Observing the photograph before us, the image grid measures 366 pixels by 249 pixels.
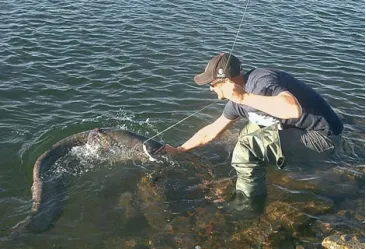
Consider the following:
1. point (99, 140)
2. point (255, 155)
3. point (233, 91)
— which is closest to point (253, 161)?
point (255, 155)

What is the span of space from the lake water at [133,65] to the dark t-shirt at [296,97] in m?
2.61

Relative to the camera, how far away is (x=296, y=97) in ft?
21.4

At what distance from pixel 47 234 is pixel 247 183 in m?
3.37

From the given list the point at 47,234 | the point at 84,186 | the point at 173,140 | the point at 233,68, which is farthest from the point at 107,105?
the point at 233,68

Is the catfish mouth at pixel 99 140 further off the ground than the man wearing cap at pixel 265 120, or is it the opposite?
the man wearing cap at pixel 265 120

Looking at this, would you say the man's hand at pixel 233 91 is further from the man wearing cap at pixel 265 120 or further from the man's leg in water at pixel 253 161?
the man's leg in water at pixel 253 161

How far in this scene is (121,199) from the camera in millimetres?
8055

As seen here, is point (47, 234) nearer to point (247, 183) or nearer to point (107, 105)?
point (247, 183)

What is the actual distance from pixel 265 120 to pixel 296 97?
2.03 feet

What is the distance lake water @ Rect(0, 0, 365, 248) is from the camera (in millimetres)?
9406

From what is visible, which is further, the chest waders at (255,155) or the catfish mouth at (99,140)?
the catfish mouth at (99,140)

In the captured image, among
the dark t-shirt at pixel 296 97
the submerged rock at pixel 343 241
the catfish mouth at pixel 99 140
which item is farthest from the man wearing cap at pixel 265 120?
the catfish mouth at pixel 99 140

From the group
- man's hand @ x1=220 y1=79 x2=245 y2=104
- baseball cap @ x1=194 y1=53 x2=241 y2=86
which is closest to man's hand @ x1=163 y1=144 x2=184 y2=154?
baseball cap @ x1=194 y1=53 x2=241 y2=86

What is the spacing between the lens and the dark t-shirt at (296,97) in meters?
6.27
